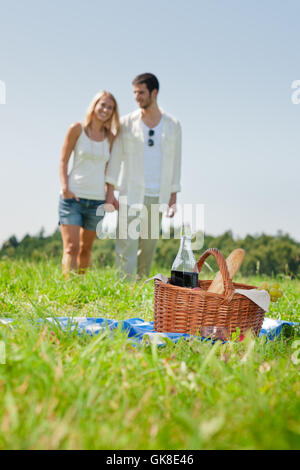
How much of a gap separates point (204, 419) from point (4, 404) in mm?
550

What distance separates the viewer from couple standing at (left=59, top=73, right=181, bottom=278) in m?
4.63

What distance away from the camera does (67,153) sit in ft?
15.3

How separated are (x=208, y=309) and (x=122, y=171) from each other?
2849 mm

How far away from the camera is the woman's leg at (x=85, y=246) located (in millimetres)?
4871

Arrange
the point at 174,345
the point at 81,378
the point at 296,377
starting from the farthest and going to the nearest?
the point at 174,345 < the point at 296,377 < the point at 81,378

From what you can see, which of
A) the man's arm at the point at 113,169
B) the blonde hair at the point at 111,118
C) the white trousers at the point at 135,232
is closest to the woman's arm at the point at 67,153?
the blonde hair at the point at 111,118

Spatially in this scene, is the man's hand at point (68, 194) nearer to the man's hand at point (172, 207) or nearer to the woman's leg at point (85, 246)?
the woman's leg at point (85, 246)

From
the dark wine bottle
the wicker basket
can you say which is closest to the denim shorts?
the dark wine bottle

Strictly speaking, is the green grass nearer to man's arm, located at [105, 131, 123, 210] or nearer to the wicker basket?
the wicker basket

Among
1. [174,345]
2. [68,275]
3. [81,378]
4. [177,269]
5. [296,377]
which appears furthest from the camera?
[68,275]
